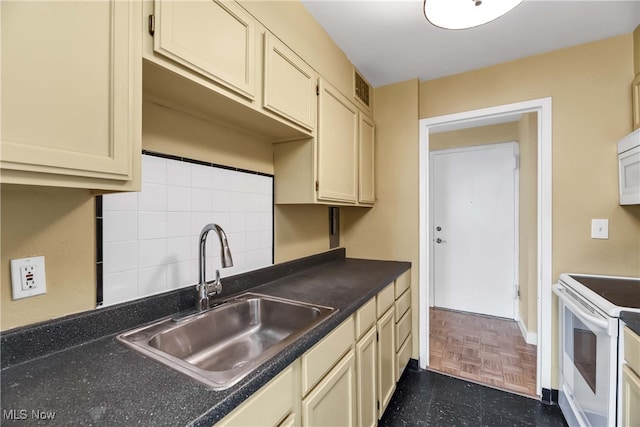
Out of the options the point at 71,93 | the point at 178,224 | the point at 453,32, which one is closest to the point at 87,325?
the point at 178,224

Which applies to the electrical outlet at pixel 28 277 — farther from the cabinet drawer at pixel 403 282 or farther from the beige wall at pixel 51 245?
the cabinet drawer at pixel 403 282

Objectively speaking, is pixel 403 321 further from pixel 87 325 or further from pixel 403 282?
pixel 87 325

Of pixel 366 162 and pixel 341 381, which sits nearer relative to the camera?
pixel 341 381

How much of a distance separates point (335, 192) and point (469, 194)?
214 centimetres

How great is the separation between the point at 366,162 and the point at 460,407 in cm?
177

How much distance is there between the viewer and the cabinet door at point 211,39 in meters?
0.82

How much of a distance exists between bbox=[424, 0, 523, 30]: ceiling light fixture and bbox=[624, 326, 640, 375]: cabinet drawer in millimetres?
1358

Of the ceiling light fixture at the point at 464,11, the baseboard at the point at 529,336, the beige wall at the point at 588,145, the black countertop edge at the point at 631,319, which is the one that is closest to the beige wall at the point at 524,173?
the baseboard at the point at 529,336

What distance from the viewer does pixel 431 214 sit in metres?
3.38

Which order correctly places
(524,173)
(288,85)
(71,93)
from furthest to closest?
(524,173) < (288,85) < (71,93)

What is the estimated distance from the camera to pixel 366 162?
2.19m

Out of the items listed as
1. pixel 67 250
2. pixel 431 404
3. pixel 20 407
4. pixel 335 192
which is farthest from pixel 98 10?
pixel 431 404

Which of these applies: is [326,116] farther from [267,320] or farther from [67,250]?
[67,250]

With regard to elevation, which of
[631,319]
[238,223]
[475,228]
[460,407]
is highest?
[238,223]
